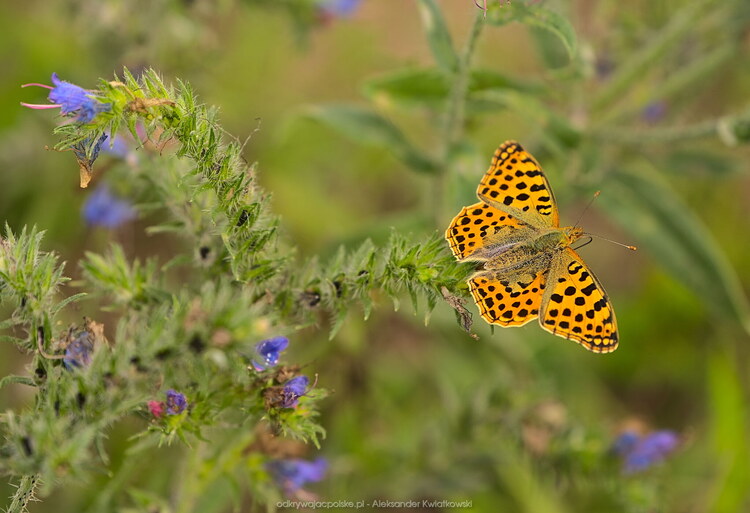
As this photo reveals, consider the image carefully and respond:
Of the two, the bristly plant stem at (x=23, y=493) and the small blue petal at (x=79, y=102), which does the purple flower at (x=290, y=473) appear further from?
the small blue petal at (x=79, y=102)

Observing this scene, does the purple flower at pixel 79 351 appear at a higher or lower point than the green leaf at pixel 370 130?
lower

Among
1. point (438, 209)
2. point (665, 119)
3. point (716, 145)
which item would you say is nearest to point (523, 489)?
point (438, 209)

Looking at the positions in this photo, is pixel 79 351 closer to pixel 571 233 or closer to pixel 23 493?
pixel 23 493

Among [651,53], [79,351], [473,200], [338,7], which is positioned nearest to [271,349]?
[79,351]

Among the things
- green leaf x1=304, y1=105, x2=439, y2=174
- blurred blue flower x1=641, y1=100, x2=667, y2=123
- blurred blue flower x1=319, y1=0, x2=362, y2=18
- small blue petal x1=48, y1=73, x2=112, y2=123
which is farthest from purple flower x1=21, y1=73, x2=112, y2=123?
blurred blue flower x1=641, y1=100, x2=667, y2=123

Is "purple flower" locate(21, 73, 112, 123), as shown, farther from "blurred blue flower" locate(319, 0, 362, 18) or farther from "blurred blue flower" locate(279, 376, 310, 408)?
"blurred blue flower" locate(319, 0, 362, 18)

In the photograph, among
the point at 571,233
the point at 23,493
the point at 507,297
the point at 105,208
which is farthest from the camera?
the point at 105,208

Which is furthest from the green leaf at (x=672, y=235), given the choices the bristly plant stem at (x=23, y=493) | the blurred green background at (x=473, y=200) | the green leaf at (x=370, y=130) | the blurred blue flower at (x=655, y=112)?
the bristly plant stem at (x=23, y=493)

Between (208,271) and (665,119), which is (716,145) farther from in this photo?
(208,271)
